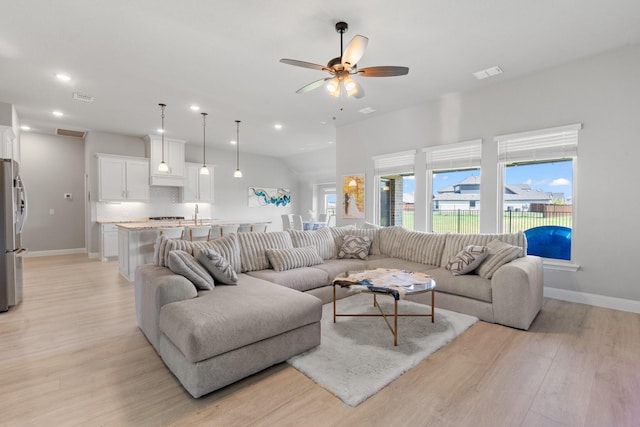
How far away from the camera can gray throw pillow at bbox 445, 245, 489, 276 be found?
3.38 metres

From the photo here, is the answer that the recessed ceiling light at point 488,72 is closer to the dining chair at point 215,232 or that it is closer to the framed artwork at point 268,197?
the dining chair at point 215,232

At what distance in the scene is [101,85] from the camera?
14.4 ft

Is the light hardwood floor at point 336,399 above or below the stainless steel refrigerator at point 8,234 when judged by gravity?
below

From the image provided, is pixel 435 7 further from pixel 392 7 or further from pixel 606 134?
pixel 606 134

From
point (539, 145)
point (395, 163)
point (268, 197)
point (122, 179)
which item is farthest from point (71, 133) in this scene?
point (539, 145)

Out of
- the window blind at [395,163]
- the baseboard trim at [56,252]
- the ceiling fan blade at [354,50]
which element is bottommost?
the baseboard trim at [56,252]

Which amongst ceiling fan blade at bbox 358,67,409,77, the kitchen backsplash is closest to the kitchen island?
the kitchen backsplash

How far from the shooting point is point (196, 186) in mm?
8391

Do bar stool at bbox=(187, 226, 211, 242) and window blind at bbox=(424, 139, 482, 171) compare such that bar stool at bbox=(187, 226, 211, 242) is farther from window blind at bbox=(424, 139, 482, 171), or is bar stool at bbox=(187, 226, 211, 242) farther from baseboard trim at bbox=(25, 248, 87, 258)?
baseboard trim at bbox=(25, 248, 87, 258)

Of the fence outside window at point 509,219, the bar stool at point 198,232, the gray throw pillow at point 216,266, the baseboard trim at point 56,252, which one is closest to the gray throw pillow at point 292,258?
the gray throw pillow at point 216,266

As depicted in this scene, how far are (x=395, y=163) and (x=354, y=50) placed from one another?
3434 millimetres

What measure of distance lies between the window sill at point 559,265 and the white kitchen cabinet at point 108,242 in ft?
26.0

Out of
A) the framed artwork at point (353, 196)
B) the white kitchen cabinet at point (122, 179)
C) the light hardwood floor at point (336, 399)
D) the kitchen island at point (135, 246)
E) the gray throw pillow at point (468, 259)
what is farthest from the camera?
the white kitchen cabinet at point (122, 179)

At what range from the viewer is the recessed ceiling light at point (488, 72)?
3909mm
